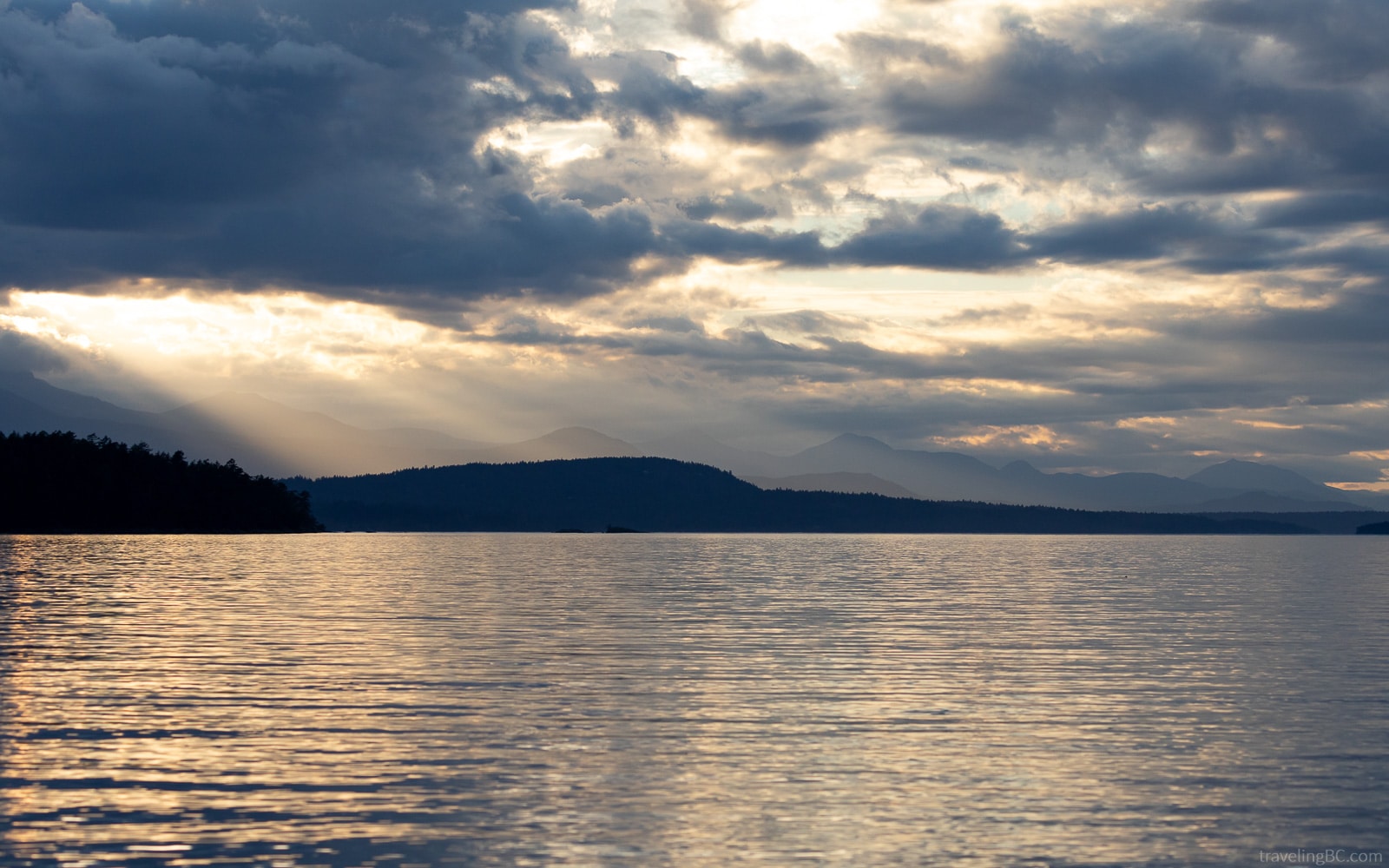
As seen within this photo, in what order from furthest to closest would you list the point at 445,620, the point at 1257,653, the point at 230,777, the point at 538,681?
the point at 445,620, the point at 1257,653, the point at 538,681, the point at 230,777

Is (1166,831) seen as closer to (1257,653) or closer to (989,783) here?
(989,783)

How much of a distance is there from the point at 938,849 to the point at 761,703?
55.0 feet

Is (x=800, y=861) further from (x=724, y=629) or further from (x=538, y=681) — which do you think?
(x=724, y=629)

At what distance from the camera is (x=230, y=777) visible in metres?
27.2

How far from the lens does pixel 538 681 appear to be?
1703 inches

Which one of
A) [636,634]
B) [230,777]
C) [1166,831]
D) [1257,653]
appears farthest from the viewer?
[636,634]

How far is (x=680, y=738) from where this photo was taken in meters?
32.8

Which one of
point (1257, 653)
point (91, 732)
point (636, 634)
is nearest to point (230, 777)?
point (91, 732)

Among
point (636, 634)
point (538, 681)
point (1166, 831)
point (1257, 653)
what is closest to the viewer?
point (1166, 831)

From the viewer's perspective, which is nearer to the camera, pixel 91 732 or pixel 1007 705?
pixel 91 732

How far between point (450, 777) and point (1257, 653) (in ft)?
132

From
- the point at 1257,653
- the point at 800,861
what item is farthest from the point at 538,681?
the point at 1257,653

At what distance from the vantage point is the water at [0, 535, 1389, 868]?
2291 cm

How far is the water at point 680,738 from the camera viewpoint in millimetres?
22906
